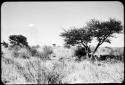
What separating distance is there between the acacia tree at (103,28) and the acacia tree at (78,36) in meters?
0.55

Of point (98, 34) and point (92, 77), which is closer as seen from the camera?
point (92, 77)

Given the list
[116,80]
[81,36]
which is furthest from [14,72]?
[81,36]

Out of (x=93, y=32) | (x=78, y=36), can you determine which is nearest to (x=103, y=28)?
(x=93, y=32)

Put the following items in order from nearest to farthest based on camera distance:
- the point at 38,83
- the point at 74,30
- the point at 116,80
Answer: the point at 38,83, the point at 116,80, the point at 74,30

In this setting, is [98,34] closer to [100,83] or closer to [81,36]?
[81,36]

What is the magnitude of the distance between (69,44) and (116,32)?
466cm

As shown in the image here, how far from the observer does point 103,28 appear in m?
11.6

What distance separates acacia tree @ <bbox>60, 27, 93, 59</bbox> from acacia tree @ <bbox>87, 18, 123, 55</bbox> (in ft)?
1.80

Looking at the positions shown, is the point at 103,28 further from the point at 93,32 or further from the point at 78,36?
the point at 78,36

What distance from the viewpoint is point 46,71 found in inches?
158

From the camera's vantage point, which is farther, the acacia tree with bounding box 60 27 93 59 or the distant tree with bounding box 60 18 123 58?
the acacia tree with bounding box 60 27 93 59

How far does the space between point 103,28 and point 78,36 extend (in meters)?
2.39

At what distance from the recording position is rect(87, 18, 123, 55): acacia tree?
1152 centimetres

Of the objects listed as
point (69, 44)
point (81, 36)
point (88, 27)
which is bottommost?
point (69, 44)
